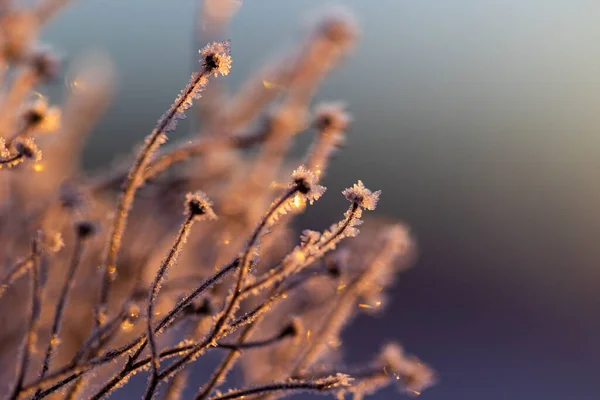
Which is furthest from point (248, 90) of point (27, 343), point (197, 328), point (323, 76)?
point (27, 343)

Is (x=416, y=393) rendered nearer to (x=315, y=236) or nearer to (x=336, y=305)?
(x=336, y=305)

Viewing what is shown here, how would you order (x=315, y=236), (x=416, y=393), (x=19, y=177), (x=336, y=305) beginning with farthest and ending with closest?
(x=19, y=177) → (x=336, y=305) → (x=416, y=393) → (x=315, y=236)

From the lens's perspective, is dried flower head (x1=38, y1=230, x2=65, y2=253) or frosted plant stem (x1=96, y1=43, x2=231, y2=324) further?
dried flower head (x1=38, y1=230, x2=65, y2=253)

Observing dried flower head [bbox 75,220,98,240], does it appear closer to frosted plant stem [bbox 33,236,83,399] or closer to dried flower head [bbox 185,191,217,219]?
frosted plant stem [bbox 33,236,83,399]

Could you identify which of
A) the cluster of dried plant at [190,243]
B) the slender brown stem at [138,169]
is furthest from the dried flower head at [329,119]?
the slender brown stem at [138,169]

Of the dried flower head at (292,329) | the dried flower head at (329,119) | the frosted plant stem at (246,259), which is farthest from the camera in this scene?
the dried flower head at (329,119)

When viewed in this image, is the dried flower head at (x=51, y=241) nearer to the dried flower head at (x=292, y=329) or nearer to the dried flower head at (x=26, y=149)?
the dried flower head at (x=26, y=149)

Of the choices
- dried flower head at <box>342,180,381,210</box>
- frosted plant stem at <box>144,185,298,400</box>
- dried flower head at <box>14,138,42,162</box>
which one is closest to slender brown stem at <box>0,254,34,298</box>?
dried flower head at <box>14,138,42,162</box>

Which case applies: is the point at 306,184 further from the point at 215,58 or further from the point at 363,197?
the point at 215,58
